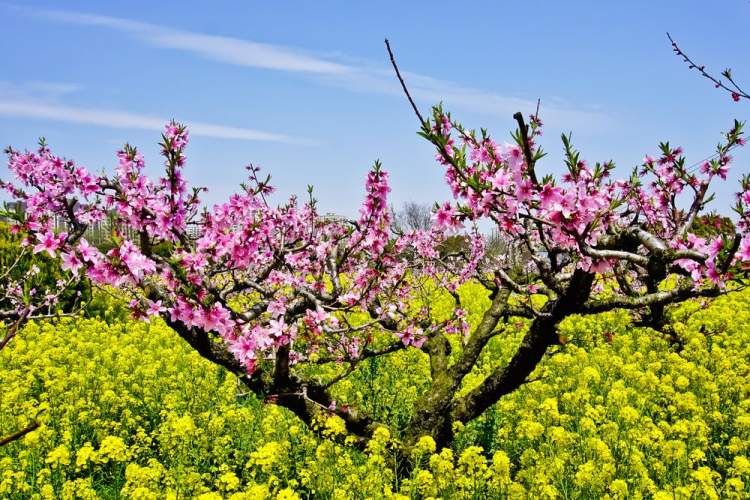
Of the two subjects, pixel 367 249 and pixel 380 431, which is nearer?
pixel 380 431

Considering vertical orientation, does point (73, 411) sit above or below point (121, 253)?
below

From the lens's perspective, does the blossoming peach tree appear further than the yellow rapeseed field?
No

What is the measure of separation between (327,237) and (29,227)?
4.04 m

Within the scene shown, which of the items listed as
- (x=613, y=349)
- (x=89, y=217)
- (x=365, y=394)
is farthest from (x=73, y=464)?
(x=613, y=349)

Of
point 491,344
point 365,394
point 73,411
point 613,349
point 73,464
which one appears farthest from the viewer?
point 491,344

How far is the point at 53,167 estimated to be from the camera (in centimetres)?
458

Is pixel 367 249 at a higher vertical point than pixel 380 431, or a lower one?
higher

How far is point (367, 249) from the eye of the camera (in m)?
5.80

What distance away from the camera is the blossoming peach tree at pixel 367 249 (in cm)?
317

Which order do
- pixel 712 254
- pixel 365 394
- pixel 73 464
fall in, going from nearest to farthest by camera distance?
1. pixel 712 254
2. pixel 73 464
3. pixel 365 394

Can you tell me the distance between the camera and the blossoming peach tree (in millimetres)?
3172

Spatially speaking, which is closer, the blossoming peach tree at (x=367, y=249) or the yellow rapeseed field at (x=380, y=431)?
the blossoming peach tree at (x=367, y=249)

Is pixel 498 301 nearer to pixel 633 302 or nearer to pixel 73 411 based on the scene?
pixel 633 302

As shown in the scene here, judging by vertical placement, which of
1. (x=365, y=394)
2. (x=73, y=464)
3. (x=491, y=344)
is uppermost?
(x=491, y=344)
